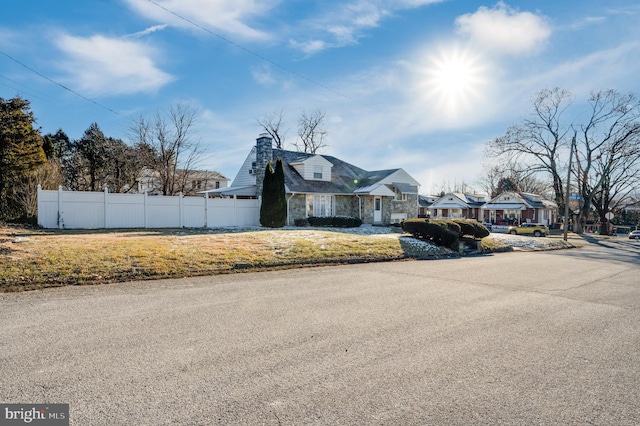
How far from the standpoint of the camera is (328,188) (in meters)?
27.4

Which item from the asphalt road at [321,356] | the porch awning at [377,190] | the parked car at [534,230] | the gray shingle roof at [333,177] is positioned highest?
the gray shingle roof at [333,177]

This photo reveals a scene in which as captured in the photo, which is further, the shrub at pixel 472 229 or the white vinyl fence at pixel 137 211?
the shrub at pixel 472 229

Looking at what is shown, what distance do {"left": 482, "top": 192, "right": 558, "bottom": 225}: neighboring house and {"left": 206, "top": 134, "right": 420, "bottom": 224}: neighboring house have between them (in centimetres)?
2251

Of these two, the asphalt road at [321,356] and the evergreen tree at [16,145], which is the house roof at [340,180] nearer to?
the evergreen tree at [16,145]

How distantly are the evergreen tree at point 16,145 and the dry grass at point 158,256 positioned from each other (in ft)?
30.5

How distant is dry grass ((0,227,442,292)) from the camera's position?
8031mm

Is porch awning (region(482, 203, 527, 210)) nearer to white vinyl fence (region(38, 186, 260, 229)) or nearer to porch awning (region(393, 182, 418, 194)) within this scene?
porch awning (region(393, 182, 418, 194))

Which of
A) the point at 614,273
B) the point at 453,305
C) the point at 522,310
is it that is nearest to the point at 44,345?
the point at 453,305

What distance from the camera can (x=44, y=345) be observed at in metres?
4.29

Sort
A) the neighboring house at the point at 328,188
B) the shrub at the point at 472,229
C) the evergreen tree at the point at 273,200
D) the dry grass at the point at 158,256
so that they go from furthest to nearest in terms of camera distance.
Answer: the neighboring house at the point at 328,188, the evergreen tree at the point at 273,200, the shrub at the point at 472,229, the dry grass at the point at 158,256

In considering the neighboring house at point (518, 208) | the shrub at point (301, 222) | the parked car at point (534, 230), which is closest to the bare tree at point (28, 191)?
the shrub at point (301, 222)

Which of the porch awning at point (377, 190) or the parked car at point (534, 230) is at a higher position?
the porch awning at point (377, 190)

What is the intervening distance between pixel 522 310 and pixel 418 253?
8621 millimetres

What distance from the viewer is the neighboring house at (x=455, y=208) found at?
167 feet
